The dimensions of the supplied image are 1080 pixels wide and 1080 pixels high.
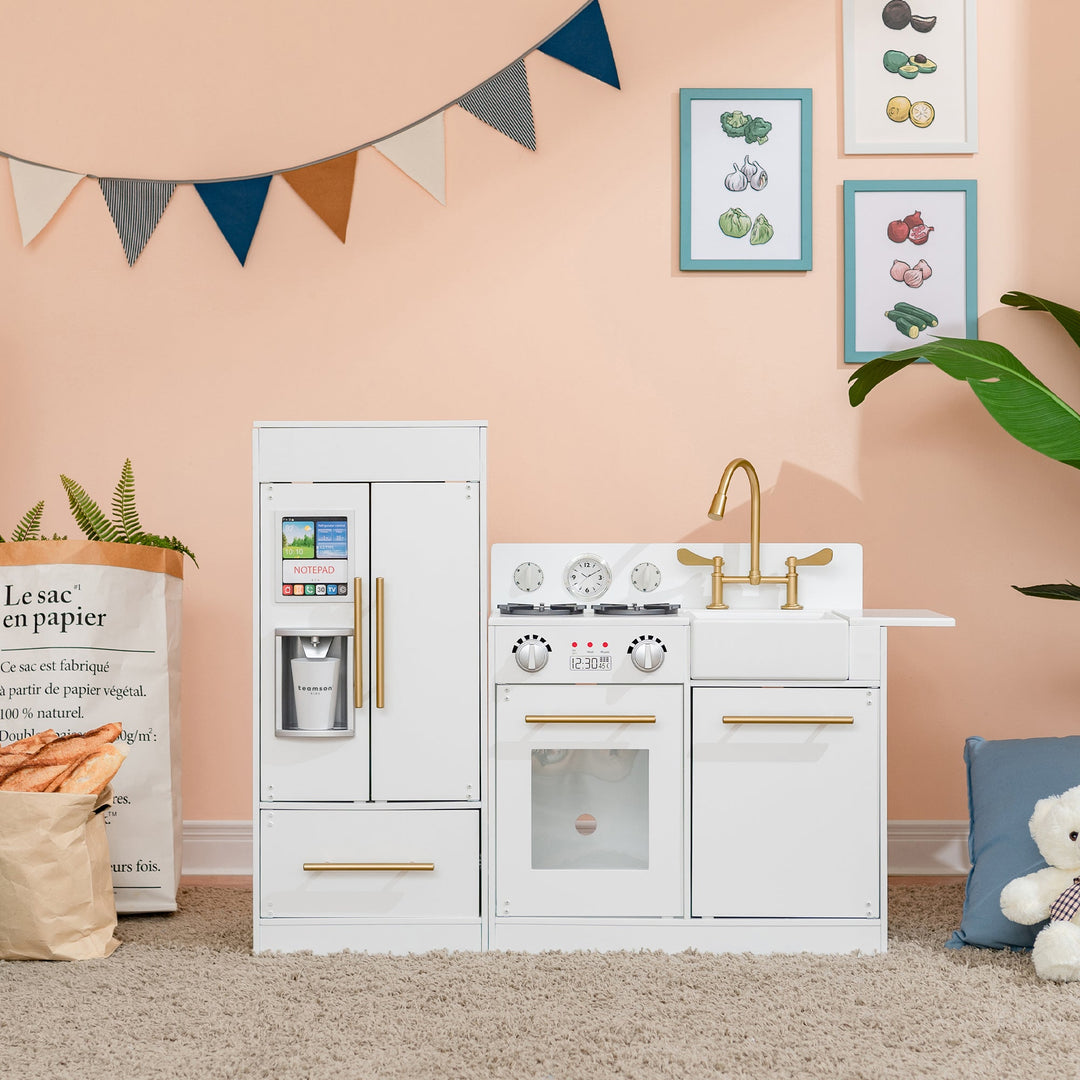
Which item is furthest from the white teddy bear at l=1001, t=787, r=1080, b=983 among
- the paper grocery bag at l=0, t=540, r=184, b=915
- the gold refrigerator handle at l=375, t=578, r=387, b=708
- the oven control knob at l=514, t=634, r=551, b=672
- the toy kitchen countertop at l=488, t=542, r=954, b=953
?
the paper grocery bag at l=0, t=540, r=184, b=915

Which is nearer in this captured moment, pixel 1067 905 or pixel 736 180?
pixel 1067 905

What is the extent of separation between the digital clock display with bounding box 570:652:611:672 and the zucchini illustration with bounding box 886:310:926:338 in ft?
4.14

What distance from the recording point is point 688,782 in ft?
6.23

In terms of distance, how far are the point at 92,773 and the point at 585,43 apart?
2.16 m

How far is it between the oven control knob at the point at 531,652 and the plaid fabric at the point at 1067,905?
3.62 feet

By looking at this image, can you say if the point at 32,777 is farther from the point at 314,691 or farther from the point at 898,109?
the point at 898,109

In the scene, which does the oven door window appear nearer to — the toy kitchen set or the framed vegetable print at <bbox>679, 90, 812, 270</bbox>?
the toy kitchen set

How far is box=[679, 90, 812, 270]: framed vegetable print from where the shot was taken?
96.7 inches

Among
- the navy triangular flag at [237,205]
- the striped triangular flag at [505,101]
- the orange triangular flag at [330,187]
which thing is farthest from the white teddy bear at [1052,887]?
the navy triangular flag at [237,205]

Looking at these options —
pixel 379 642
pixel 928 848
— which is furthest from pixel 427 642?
pixel 928 848

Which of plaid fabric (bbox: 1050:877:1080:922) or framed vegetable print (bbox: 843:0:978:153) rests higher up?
framed vegetable print (bbox: 843:0:978:153)

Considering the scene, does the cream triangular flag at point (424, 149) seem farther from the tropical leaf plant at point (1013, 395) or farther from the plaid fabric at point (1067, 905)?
the plaid fabric at point (1067, 905)

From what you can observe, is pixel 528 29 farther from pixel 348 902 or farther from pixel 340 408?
pixel 348 902

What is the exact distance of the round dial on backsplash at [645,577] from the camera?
2244 millimetres
